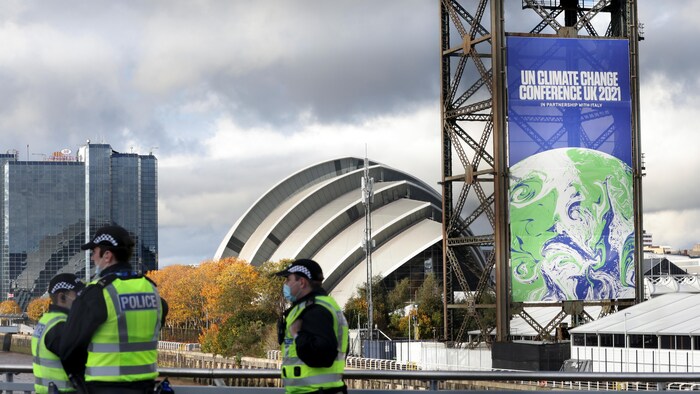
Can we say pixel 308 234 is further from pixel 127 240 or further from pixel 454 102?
pixel 127 240

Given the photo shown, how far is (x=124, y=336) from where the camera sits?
327 inches

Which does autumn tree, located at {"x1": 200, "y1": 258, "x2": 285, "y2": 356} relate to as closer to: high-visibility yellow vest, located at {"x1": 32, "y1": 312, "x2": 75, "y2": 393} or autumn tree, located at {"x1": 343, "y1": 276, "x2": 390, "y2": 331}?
autumn tree, located at {"x1": 343, "y1": 276, "x2": 390, "y2": 331}

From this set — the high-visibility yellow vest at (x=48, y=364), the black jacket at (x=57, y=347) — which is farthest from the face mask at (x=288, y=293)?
the high-visibility yellow vest at (x=48, y=364)

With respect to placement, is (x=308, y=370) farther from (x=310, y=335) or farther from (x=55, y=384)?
(x=55, y=384)

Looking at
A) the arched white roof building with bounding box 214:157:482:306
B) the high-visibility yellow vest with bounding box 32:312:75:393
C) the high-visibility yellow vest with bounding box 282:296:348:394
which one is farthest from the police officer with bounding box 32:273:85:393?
the arched white roof building with bounding box 214:157:482:306

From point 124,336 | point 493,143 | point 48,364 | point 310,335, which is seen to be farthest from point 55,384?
point 493,143

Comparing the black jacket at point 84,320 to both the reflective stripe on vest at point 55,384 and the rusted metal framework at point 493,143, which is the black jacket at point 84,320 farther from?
the rusted metal framework at point 493,143

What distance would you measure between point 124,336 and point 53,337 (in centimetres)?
95

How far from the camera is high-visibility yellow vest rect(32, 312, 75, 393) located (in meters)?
9.20

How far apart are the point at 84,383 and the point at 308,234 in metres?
110

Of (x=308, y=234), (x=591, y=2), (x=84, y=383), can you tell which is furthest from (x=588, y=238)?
(x=308, y=234)

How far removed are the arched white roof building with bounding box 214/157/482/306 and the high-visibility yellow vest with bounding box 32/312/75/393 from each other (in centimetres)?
8984

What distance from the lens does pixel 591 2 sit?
6022 cm

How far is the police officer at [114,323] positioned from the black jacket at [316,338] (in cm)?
120
